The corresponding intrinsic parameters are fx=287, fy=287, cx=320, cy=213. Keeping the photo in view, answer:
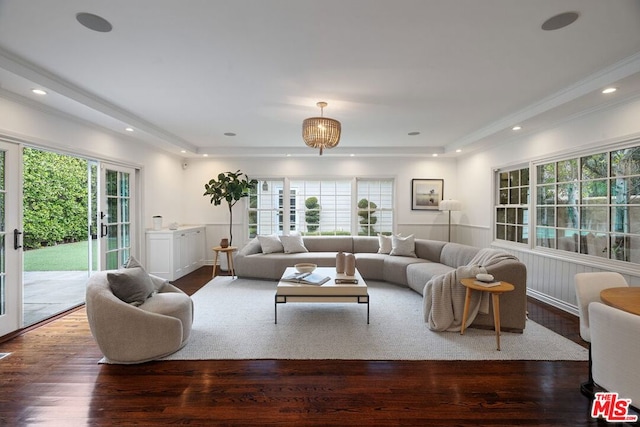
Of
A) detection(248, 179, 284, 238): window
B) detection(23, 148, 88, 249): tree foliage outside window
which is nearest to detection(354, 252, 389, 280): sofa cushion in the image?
detection(248, 179, 284, 238): window

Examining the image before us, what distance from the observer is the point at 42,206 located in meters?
6.77

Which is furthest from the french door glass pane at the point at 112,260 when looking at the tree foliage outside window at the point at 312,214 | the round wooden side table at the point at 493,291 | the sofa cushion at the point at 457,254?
the sofa cushion at the point at 457,254

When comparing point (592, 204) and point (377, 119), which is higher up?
point (377, 119)

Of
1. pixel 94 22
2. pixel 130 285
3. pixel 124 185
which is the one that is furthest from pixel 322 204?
pixel 94 22

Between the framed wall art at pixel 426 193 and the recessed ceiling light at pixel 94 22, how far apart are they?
5.82 meters

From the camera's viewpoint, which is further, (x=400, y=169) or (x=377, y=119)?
(x=400, y=169)

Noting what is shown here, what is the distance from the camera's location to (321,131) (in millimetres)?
3371

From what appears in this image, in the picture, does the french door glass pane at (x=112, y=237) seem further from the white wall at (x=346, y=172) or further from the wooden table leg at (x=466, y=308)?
the wooden table leg at (x=466, y=308)

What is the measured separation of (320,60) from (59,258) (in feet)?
26.5

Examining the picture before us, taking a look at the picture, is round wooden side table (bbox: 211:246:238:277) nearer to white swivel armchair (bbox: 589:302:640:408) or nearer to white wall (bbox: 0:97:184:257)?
white wall (bbox: 0:97:184:257)

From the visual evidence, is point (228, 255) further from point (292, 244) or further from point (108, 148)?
point (108, 148)

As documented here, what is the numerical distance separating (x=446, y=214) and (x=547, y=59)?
172 inches

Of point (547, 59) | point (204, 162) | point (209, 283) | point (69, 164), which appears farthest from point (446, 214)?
A: point (69, 164)

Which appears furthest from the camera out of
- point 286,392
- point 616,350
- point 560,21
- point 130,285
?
point 130,285
